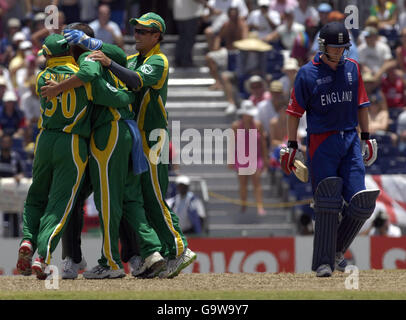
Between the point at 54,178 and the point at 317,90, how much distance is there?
2386 millimetres

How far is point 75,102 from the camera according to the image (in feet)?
30.2

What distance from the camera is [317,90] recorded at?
370 inches

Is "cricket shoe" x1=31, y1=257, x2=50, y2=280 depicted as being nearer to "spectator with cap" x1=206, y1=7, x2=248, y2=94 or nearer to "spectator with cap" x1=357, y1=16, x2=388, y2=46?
"spectator with cap" x1=206, y1=7, x2=248, y2=94

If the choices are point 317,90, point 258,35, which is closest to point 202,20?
point 258,35

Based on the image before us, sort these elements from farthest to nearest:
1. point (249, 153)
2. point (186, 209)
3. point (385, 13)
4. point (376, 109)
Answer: point (385, 13) < point (376, 109) < point (249, 153) < point (186, 209)

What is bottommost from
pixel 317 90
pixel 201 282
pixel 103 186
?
pixel 201 282

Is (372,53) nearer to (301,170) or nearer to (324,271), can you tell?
(301,170)

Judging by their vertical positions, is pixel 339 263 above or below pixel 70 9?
below

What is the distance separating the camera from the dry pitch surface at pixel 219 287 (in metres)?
8.18

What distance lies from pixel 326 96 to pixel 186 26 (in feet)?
31.6

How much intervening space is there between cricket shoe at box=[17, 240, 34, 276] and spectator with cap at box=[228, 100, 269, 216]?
714cm

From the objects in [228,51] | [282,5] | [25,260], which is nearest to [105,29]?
[228,51]

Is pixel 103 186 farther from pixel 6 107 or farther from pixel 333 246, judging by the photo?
pixel 6 107

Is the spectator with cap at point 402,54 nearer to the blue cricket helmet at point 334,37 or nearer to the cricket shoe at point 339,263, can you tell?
the cricket shoe at point 339,263
